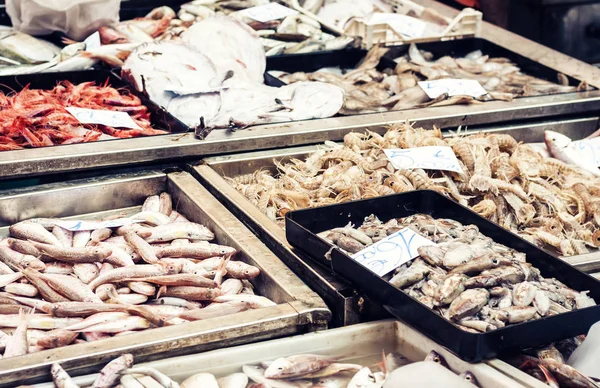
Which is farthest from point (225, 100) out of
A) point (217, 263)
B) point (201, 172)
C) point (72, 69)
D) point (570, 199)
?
point (570, 199)

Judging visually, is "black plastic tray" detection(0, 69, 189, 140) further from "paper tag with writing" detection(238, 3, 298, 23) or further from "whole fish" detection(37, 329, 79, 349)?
"whole fish" detection(37, 329, 79, 349)

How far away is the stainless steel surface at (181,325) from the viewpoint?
208 cm

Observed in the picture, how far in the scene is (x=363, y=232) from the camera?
2.64 m

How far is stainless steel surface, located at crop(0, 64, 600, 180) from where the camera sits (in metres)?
3.31

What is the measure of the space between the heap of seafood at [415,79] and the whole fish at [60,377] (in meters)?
2.41

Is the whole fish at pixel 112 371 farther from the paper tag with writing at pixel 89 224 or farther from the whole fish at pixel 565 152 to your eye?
the whole fish at pixel 565 152

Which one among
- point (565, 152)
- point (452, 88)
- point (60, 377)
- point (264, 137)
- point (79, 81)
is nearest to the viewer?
point (60, 377)

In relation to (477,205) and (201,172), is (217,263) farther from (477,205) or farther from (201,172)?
(477,205)

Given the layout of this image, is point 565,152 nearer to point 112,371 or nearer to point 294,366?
point 294,366

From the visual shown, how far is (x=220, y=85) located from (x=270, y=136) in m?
0.68

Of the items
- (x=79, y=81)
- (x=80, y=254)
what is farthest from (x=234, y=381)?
(x=79, y=81)

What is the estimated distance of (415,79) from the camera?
4.64 metres

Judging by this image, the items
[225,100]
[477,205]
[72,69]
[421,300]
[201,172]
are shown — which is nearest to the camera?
[421,300]

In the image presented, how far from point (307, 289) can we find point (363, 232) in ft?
0.94
